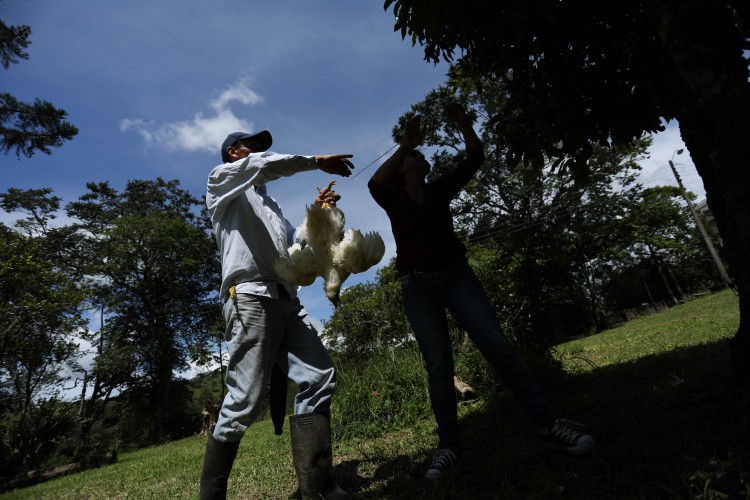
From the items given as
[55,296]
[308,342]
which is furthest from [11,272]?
[308,342]

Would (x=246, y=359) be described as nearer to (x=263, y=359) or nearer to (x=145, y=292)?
(x=263, y=359)

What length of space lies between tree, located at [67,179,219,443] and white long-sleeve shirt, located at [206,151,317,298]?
24.1 metres

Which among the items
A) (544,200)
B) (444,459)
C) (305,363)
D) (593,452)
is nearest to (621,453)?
(593,452)

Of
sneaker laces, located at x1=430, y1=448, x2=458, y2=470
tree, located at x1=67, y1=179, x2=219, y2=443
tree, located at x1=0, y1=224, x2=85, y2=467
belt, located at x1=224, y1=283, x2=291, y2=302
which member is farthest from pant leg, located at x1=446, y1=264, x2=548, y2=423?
tree, located at x1=67, y1=179, x2=219, y2=443

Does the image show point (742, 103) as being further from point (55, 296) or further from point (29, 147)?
point (55, 296)

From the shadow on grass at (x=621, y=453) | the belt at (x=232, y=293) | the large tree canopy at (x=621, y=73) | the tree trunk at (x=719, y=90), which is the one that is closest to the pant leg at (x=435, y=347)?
the shadow on grass at (x=621, y=453)

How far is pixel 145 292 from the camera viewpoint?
990 inches

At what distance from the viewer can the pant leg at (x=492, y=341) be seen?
241 cm

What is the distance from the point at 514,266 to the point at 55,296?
1448cm

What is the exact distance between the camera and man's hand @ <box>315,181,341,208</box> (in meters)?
2.49

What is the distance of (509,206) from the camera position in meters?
22.2

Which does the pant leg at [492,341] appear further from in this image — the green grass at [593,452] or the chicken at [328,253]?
the chicken at [328,253]

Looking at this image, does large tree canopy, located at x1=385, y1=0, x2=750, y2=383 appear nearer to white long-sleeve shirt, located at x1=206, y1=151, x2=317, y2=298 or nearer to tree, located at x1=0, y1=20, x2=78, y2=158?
white long-sleeve shirt, located at x1=206, y1=151, x2=317, y2=298

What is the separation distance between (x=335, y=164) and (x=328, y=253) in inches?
22.3
